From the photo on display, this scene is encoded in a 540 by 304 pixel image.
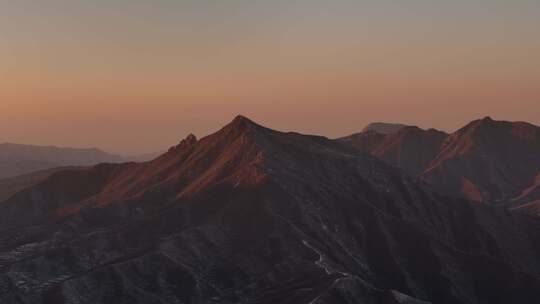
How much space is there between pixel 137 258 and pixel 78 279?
48.4 ft

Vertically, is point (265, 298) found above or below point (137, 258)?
below

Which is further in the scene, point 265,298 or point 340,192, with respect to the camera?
point 340,192

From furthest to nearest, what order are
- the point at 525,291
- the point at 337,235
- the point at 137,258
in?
the point at 337,235
the point at 525,291
the point at 137,258

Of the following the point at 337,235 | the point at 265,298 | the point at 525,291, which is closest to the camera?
the point at 265,298

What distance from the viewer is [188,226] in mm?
177000

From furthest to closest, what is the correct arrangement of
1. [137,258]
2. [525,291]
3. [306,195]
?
1. [306,195]
2. [525,291]
3. [137,258]

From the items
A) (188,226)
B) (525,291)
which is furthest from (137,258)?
(525,291)

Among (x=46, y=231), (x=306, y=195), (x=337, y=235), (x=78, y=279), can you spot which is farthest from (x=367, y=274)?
(x=46, y=231)

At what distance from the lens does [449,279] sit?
16275cm

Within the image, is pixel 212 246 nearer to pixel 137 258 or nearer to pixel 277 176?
pixel 137 258

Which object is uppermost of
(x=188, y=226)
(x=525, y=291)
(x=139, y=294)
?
(x=188, y=226)

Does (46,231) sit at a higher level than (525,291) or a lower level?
higher

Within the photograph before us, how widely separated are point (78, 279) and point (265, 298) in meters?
39.4

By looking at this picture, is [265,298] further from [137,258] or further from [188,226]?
[188,226]
